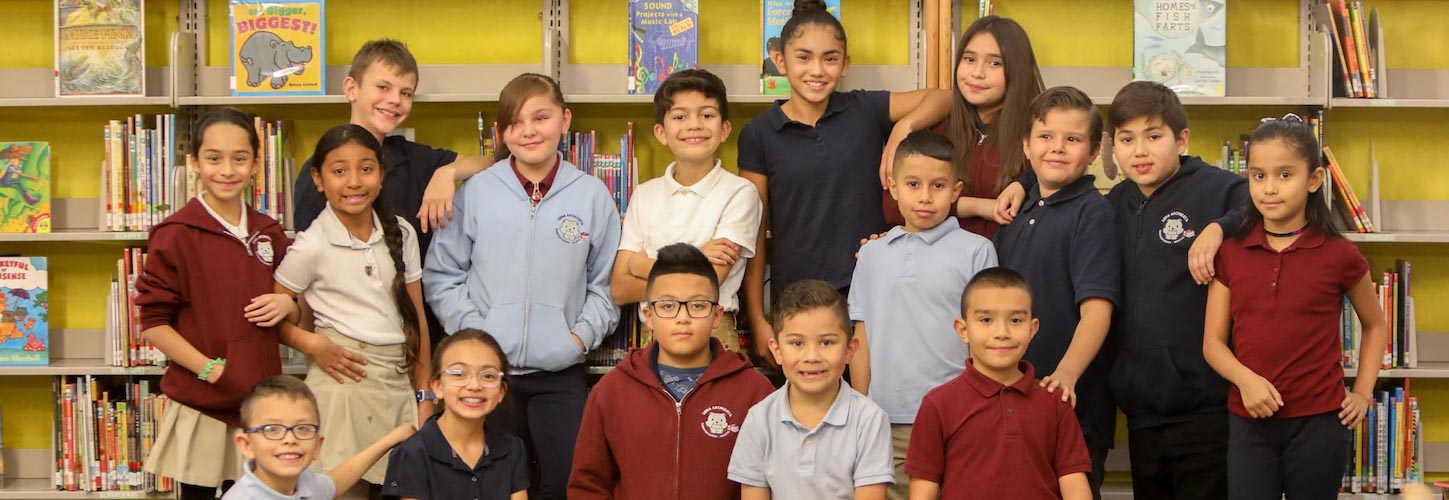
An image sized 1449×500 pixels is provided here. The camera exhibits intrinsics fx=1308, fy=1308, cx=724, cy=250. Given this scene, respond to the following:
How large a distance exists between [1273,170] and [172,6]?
3285 mm

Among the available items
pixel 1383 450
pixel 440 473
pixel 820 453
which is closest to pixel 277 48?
pixel 440 473

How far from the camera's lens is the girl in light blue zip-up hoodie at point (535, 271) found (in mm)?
3348

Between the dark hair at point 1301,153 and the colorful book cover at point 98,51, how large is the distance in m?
3.09

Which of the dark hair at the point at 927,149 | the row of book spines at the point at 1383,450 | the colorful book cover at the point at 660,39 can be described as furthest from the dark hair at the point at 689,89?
the row of book spines at the point at 1383,450

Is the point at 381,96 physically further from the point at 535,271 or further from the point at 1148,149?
the point at 1148,149

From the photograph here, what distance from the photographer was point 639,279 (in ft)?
11.2

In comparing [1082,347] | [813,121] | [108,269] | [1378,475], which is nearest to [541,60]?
[813,121]

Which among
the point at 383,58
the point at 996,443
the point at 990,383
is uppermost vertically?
the point at 383,58

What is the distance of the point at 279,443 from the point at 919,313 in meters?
1.39

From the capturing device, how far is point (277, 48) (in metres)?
3.87

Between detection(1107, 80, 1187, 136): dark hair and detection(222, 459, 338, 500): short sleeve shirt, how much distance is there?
77.5 inches

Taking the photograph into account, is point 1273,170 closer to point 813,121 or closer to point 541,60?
point 813,121

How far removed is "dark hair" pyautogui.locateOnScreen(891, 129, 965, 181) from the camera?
2979 mm

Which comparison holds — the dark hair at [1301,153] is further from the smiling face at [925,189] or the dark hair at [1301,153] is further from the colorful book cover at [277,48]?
the colorful book cover at [277,48]
